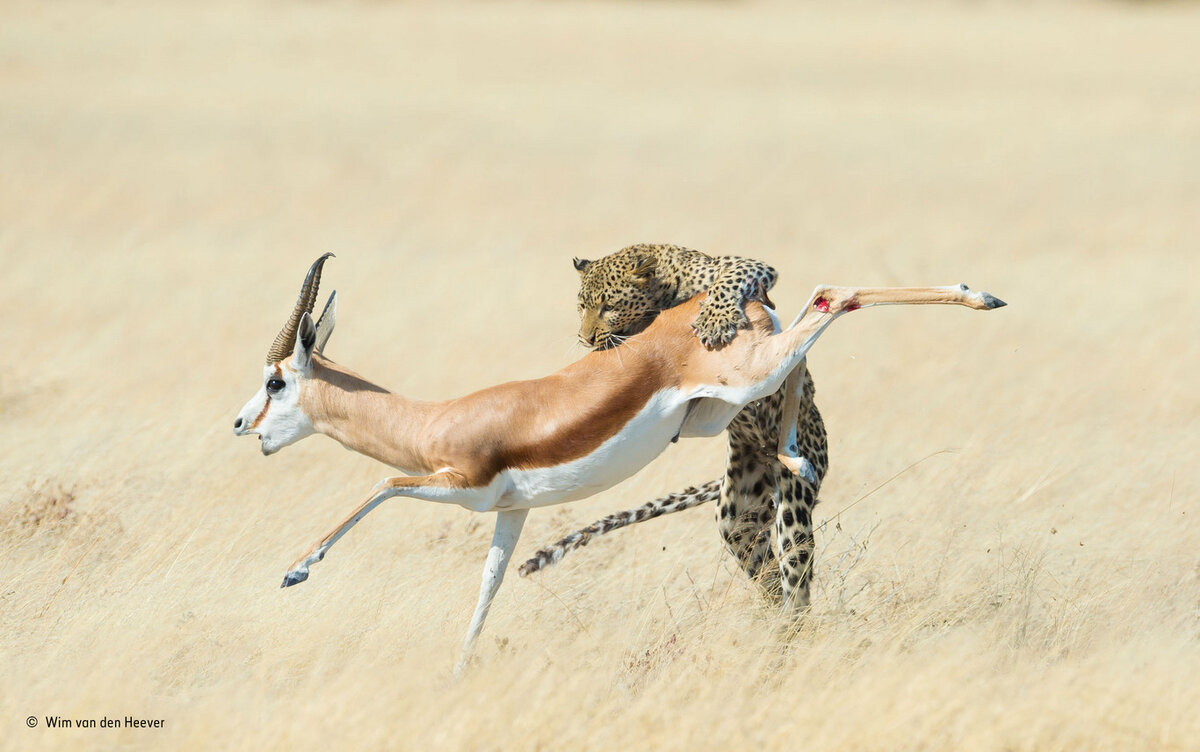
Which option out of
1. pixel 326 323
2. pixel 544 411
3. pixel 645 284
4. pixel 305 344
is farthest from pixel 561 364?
pixel 544 411

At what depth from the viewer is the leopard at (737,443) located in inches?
259

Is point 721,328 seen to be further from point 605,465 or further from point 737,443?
point 737,443

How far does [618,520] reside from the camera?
7238 millimetres

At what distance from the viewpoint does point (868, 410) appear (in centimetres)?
1174

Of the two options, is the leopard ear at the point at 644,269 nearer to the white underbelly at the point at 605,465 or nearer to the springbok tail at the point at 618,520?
the white underbelly at the point at 605,465

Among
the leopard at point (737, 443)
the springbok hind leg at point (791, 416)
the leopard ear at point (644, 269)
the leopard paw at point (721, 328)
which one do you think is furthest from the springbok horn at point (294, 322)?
the springbok hind leg at point (791, 416)

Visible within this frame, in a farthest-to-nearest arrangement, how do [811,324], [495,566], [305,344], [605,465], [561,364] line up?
[561,364], [495,566], [305,344], [605,465], [811,324]

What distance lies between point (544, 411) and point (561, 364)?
701 centimetres

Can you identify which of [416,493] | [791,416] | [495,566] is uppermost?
[416,493]

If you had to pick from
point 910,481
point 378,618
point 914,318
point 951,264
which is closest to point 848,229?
point 951,264

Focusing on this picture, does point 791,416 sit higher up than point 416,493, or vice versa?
point 416,493

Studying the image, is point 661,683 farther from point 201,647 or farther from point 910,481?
point 910,481

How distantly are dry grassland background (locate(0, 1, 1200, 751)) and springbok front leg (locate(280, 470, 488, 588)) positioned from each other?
2.78 ft

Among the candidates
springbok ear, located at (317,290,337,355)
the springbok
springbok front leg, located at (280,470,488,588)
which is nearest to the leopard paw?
the springbok
